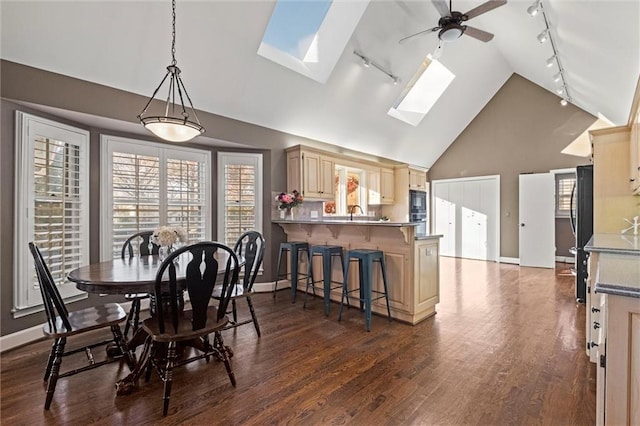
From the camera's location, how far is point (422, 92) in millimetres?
6406

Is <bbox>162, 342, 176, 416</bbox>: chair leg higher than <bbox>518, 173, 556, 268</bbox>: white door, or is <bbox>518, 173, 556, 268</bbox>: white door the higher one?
<bbox>518, 173, 556, 268</bbox>: white door

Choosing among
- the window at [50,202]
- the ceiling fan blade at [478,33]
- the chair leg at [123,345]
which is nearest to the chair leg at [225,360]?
the chair leg at [123,345]

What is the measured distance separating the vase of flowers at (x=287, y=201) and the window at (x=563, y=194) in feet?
20.6

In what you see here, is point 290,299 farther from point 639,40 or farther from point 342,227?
point 639,40

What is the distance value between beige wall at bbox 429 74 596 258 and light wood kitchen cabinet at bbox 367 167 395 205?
241 centimetres

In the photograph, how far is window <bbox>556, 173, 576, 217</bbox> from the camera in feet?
22.9

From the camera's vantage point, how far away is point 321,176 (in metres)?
5.19

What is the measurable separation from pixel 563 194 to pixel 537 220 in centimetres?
130

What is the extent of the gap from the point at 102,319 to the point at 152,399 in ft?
2.16

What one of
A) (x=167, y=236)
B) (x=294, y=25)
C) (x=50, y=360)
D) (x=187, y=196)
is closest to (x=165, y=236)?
(x=167, y=236)

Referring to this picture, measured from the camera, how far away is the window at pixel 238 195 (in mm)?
4539

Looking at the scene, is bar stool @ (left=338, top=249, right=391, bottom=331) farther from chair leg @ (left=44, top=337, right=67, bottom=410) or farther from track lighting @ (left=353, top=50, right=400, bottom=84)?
track lighting @ (left=353, top=50, right=400, bottom=84)

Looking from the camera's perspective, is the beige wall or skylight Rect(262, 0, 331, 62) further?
the beige wall

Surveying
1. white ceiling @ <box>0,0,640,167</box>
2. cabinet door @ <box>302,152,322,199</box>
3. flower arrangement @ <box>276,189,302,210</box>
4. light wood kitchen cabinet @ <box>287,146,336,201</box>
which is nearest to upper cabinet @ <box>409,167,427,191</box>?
white ceiling @ <box>0,0,640,167</box>
